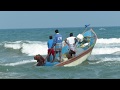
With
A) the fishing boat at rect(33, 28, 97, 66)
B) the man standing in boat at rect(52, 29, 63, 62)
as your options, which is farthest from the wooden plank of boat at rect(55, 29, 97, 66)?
the man standing in boat at rect(52, 29, 63, 62)

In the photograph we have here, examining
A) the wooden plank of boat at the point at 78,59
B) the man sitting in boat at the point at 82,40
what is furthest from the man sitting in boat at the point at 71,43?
the man sitting in boat at the point at 82,40

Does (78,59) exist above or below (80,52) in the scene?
below

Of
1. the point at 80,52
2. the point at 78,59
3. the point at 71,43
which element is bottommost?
the point at 78,59

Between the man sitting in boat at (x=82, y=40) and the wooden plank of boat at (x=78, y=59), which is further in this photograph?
the man sitting in boat at (x=82, y=40)

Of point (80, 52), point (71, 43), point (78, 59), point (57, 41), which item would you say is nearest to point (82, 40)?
point (80, 52)

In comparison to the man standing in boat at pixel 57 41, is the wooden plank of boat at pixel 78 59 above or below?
below

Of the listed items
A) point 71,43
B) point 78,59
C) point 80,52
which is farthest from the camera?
point 80,52

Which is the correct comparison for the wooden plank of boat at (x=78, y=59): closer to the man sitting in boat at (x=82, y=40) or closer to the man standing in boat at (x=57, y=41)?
the man sitting in boat at (x=82, y=40)

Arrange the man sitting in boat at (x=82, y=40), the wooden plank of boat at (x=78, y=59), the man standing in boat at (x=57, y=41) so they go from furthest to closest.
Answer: the man sitting in boat at (x=82, y=40) → the wooden plank of boat at (x=78, y=59) → the man standing in boat at (x=57, y=41)

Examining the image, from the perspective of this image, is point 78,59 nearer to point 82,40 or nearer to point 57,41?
point 57,41

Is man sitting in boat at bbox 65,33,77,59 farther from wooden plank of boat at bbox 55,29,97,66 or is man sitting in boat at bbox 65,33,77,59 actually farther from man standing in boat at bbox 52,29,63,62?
man standing in boat at bbox 52,29,63,62
